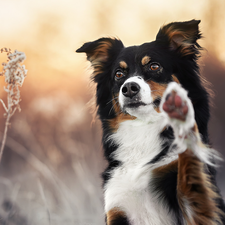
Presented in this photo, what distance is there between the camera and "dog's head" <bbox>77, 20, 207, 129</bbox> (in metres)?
1.96

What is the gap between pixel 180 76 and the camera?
215 centimetres

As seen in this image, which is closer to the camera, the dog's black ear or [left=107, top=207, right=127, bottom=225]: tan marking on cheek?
[left=107, top=207, right=127, bottom=225]: tan marking on cheek

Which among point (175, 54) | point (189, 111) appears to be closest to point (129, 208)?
point (189, 111)

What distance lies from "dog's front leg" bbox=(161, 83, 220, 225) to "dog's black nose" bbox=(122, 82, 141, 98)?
0.66 metres

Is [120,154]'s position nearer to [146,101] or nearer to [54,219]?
[146,101]

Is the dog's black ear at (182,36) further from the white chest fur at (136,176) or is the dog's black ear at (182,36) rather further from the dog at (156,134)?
the white chest fur at (136,176)

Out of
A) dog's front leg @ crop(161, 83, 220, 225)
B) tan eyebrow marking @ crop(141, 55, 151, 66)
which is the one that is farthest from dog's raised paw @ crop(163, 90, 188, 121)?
tan eyebrow marking @ crop(141, 55, 151, 66)

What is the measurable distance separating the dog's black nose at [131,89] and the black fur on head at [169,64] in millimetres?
218

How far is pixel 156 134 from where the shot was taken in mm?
2029

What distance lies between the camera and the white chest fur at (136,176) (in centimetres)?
177

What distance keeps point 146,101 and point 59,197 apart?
183 cm

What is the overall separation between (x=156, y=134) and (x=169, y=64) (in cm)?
64

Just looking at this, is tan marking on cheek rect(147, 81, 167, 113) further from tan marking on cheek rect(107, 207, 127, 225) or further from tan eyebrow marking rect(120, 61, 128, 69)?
tan marking on cheek rect(107, 207, 127, 225)

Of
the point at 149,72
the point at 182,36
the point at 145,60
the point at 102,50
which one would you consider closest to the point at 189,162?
the point at 149,72
